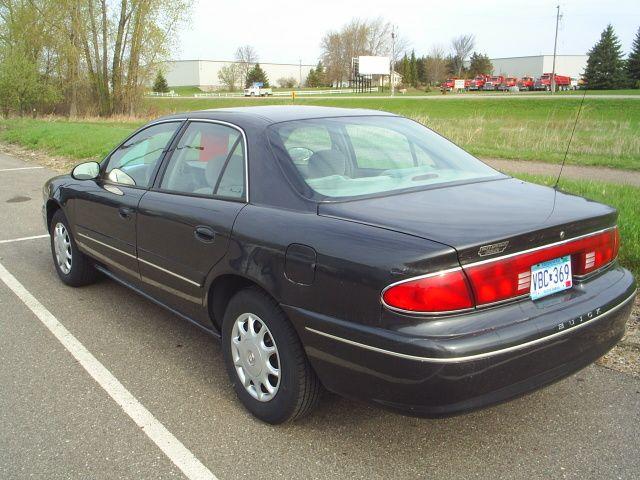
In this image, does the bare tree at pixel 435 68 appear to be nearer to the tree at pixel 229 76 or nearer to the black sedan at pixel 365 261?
the tree at pixel 229 76

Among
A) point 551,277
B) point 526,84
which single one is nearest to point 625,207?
point 551,277

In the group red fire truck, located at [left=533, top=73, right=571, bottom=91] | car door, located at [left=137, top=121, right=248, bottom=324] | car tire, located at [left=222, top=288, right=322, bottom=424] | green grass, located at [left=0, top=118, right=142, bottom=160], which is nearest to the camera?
car tire, located at [left=222, top=288, right=322, bottom=424]

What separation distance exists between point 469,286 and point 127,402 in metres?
2.05

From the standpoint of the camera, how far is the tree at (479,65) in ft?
329

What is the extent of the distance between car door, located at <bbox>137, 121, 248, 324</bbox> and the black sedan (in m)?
0.01


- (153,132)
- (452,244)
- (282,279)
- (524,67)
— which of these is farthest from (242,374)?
(524,67)

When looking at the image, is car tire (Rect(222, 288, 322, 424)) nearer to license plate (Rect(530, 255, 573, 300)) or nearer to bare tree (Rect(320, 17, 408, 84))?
license plate (Rect(530, 255, 573, 300))

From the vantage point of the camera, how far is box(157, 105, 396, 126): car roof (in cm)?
354

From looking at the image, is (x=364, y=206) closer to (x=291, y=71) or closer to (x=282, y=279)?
(x=282, y=279)

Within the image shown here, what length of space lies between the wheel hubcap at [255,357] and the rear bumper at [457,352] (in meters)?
0.33

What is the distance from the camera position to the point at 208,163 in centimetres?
365

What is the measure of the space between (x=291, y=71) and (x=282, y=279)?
145492 millimetres

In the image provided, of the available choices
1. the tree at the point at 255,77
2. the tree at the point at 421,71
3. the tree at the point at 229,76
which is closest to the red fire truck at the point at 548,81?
the tree at the point at 421,71

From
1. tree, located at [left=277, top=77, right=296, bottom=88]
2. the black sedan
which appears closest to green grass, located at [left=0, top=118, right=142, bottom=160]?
the black sedan
